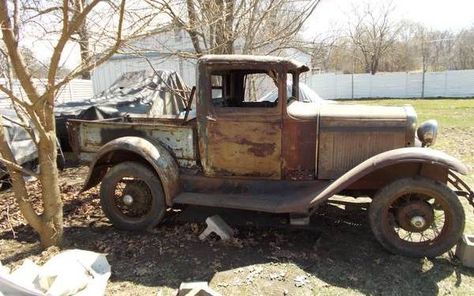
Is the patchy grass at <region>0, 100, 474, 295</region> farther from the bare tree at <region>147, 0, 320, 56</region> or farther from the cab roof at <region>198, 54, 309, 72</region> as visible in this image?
the bare tree at <region>147, 0, 320, 56</region>

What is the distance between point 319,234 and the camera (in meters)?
4.72

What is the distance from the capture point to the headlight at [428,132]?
4383mm

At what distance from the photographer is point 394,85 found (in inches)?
1126

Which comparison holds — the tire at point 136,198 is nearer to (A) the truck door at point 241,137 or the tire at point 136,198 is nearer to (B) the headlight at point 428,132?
(A) the truck door at point 241,137

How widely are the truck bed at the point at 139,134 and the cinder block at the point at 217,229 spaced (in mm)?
706

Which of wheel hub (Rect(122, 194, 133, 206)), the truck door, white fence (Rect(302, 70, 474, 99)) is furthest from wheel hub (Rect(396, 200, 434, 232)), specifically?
white fence (Rect(302, 70, 474, 99))

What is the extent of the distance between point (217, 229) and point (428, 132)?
240 centimetres

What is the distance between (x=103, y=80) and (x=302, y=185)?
732 inches

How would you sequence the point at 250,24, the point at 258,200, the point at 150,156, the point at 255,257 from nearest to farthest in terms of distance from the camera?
the point at 255,257 → the point at 258,200 → the point at 150,156 → the point at 250,24

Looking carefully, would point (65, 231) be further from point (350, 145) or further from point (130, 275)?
point (350, 145)

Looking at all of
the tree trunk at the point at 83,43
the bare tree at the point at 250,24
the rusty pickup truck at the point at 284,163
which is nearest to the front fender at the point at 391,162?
the rusty pickup truck at the point at 284,163

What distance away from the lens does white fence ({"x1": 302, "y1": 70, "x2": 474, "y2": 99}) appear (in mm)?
27312

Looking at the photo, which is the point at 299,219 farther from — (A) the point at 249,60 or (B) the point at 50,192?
(B) the point at 50,192

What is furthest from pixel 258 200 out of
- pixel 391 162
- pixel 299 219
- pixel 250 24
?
pixel 250 24
